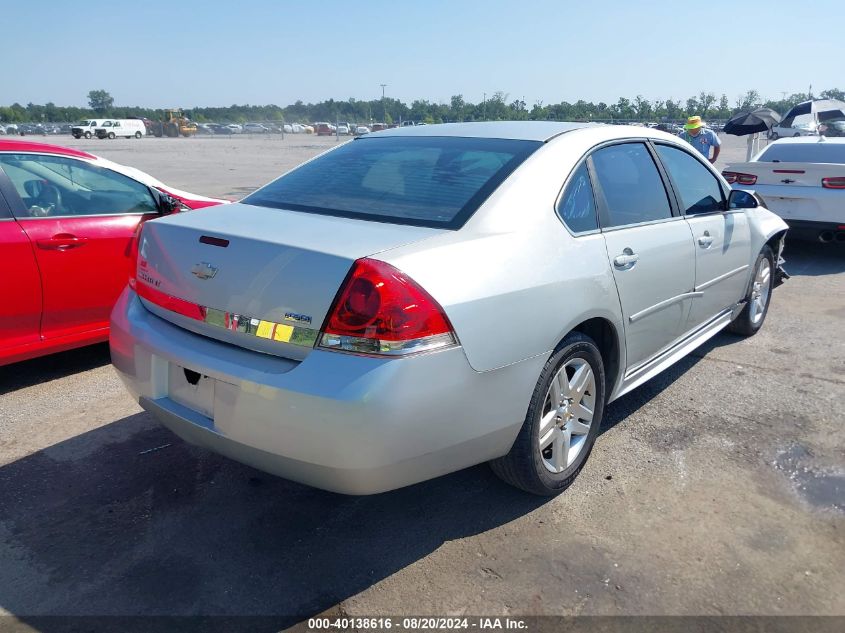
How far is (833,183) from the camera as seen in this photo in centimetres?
767

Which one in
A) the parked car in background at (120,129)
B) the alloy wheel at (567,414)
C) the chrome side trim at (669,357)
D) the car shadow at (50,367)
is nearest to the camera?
the alloy wheel at (567,414)

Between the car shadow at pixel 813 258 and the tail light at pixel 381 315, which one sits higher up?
the tail light at pixel 381 315

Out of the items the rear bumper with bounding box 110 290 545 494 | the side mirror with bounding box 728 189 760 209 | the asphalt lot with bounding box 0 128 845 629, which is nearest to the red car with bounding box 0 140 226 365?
the asphalt lot with bounding box 0 128 845 629

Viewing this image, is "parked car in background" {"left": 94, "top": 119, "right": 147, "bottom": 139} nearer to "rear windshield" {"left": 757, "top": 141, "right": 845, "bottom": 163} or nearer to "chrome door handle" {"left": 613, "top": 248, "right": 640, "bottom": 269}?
"rear windshield" {"left": 757, "top": 141, "right": 845, "bottom": 163}

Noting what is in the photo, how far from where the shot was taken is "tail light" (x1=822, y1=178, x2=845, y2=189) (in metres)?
7.61

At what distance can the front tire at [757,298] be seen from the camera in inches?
204

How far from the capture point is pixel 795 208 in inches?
313

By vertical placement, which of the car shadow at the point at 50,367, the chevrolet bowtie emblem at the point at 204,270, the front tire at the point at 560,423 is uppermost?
the chevrolet bowtie emblem at the point at 204,270

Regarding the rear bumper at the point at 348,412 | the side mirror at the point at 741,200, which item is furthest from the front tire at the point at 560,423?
the side mirror at the point at 741,200

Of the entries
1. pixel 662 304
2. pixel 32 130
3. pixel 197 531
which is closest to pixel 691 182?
pixel 662 304

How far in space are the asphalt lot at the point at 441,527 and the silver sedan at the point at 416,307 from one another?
0.34 meters

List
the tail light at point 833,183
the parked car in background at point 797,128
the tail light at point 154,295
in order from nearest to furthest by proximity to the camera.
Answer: the tail light at point 154,295, the tail light at point 833,183, the parked car in background at point 797,128

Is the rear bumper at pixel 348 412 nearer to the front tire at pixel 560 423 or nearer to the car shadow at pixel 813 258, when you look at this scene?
the front tire at pixel 560 423

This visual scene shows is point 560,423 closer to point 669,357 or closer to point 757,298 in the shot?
point 669,357
